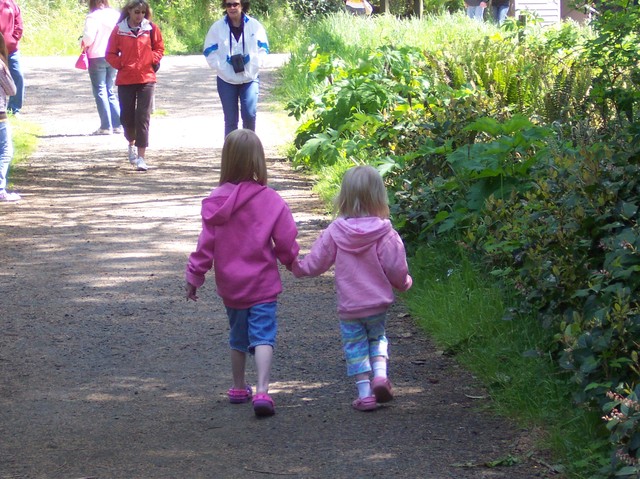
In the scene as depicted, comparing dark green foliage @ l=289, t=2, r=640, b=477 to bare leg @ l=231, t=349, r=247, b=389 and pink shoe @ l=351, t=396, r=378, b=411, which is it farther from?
bare leg @ l=231, t=349, r=247, b=389

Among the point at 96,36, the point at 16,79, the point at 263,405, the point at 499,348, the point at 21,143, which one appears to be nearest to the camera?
the point at 263,405

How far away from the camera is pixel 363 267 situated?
5031 millimetres

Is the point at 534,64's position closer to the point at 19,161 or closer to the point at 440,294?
the point at 440,294

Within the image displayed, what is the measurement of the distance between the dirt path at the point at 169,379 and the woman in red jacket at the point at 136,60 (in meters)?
1.73

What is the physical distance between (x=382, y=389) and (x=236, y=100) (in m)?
6.47

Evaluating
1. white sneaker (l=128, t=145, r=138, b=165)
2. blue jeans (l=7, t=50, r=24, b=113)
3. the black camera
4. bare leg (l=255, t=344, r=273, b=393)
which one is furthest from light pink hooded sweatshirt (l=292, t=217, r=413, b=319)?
blue jeans (l=7, t=50, r=24, b=113)

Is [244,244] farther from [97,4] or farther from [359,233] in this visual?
[97,4]

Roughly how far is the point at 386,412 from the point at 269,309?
0.75m

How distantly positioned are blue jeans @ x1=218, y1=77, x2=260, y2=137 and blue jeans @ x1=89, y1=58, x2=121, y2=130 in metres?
3.62

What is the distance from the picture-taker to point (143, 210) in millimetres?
9703

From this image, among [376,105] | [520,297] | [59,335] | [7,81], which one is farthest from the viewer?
[376,105]

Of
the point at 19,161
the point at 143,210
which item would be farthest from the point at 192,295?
the point at 19,161

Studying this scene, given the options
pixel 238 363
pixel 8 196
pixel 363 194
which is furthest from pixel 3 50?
pixel 363 194

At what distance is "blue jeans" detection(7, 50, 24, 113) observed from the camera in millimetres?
15170
